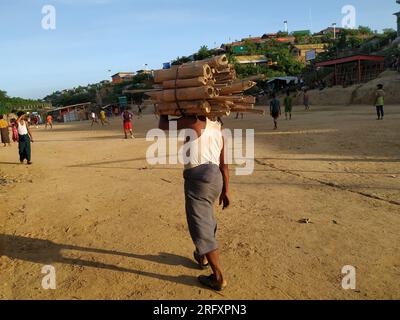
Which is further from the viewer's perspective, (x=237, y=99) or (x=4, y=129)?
(x=4, y=129)

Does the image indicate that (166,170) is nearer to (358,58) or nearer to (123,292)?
(123,292)

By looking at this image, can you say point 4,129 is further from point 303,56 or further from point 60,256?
point 303,56

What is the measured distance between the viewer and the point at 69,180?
28.5 ft

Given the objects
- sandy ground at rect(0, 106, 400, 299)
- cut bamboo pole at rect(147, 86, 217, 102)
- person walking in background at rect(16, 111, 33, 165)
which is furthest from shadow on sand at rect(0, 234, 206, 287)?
person walking in background at rect(16, 111, 33, 165)

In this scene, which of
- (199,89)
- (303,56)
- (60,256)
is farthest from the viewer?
(303,56)

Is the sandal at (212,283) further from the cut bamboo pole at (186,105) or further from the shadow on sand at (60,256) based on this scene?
the cut bamboo pole at (186,105)

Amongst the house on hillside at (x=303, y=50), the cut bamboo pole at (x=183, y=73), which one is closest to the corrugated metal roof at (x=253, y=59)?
the house on hillside at (x=303, y=50)

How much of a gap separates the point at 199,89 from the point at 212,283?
5.74 feet

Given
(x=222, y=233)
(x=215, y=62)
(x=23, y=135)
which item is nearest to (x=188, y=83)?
(x=215, y=62)

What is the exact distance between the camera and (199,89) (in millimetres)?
3350

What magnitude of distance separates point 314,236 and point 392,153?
5843 millimetres

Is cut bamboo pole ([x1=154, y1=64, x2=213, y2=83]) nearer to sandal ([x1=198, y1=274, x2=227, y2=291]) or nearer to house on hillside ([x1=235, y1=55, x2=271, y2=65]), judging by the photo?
sandal ([x1=198, y1=274, x2=227, y2=291])

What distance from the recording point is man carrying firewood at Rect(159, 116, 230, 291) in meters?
3.45
